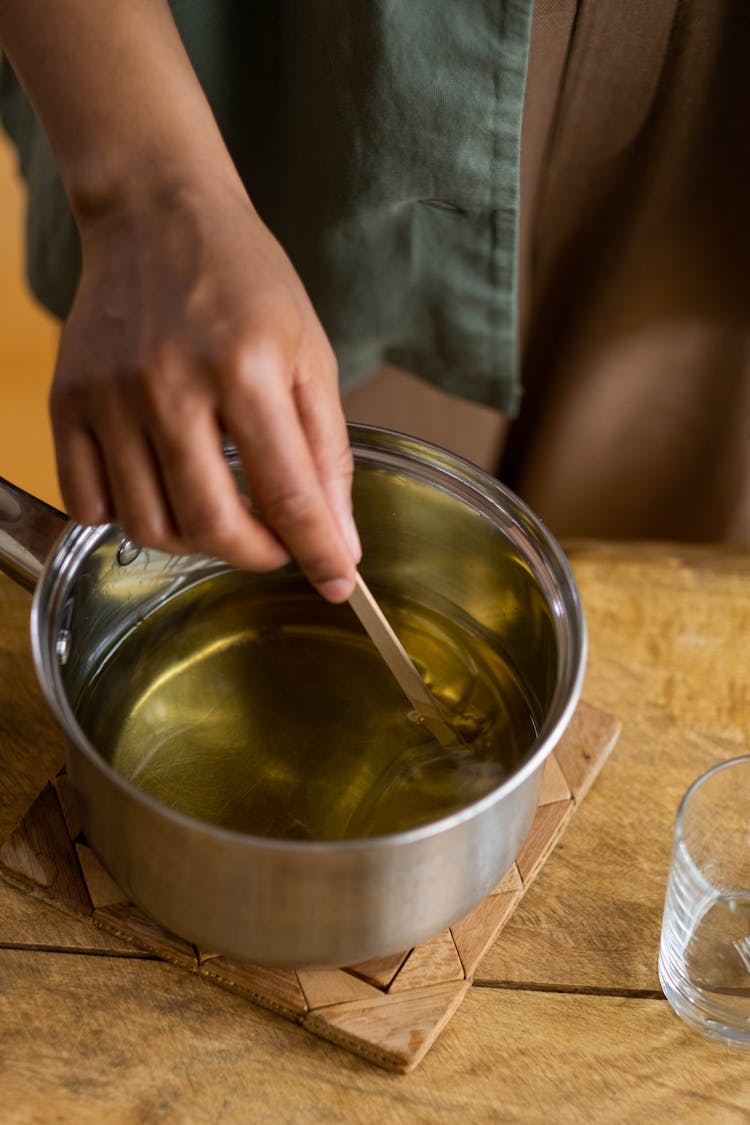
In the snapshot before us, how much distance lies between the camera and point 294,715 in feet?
1.75

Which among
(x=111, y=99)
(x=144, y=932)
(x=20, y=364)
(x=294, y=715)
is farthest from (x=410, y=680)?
(x=20, y=364)

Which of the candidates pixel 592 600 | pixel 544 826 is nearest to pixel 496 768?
pixel 544 826

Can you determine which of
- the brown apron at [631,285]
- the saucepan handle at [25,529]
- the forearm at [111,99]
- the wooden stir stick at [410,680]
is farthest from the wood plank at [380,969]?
the brown apron at [631,285]

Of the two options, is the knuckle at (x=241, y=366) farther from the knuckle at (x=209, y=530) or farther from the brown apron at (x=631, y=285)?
Answer: the brown apron at (x=631, y=285)

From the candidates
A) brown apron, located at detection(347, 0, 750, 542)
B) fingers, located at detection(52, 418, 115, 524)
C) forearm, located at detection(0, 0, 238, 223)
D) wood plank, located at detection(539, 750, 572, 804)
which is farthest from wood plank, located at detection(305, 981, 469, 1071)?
brown apron, located at detection(347, 0, 750, 542)

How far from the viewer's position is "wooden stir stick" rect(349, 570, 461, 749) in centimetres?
51

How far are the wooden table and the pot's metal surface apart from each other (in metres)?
0.05

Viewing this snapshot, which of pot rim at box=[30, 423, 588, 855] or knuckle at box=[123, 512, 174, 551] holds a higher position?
knuckle at box=[123, 512, 174, 551]

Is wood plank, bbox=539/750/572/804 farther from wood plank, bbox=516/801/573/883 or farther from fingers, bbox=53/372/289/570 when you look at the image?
fingers, bbox=53/372/289/570

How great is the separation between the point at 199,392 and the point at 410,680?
200mm

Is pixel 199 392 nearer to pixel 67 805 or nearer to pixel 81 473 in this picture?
pixel 81 473

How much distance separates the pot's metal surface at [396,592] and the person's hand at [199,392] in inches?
2.9

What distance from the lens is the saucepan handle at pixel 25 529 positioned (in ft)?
1.55

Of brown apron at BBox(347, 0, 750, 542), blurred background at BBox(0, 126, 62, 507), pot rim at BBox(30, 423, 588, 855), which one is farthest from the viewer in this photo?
blurred background at BBox(0, 126, 62, 507)
